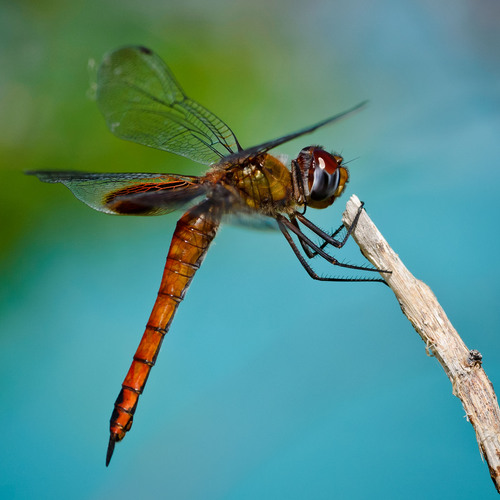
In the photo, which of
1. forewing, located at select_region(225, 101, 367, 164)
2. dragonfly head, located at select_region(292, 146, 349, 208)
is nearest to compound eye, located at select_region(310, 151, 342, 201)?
dragonfly head, located at select_region(292, 146, 349, 208)

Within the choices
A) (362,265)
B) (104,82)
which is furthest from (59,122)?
(362,265)

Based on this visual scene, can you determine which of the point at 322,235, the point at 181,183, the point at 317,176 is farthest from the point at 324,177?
the point at 181,183

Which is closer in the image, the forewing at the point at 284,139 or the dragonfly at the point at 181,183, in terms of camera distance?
the forewing at the point at 284,139

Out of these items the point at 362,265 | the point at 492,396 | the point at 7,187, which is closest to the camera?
the point at 492,396

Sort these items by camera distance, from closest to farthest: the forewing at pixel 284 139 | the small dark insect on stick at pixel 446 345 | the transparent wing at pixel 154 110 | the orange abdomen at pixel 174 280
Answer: the small dark insect on stick at pixel 446 345
the forewing at pixel 284 139
the orange abdomen at pixel 174 280
the transparent wing at pixel 154 110

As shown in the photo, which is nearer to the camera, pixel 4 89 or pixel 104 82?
pixel 104 82

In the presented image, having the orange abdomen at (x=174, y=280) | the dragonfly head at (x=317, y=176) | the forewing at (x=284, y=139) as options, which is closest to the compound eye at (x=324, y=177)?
the dragonfly head at (x=317, y=176)

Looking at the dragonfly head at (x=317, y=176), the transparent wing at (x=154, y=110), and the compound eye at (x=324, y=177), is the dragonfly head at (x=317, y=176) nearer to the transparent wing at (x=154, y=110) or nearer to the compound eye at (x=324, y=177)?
the compound eye at (x=324, y=177)

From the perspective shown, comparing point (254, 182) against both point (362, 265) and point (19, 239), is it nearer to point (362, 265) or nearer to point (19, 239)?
point (362, 265)
